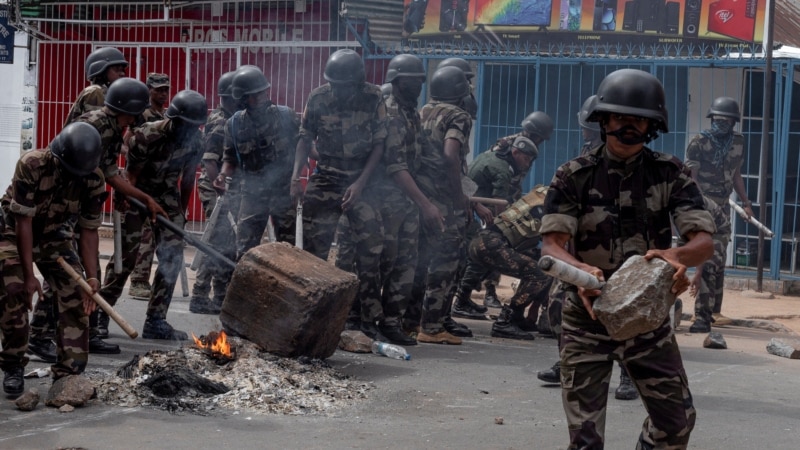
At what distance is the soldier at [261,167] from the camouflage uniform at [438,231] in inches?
45.5

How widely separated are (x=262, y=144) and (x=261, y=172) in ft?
0.75

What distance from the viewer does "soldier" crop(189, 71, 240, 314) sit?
9.80 m

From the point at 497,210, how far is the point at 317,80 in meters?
5.67

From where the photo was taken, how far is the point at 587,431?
4.23 m

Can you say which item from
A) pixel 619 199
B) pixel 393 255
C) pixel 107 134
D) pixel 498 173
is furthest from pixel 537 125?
pixel 619 199

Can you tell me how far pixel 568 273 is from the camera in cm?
391

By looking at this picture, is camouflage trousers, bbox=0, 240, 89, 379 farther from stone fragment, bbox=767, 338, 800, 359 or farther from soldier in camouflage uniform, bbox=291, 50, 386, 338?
stone fragment, bbox=767, 338, 800, 359

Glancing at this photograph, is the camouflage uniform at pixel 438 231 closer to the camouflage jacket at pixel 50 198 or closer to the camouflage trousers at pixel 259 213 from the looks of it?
the camouflage trousers at pixel 259 213

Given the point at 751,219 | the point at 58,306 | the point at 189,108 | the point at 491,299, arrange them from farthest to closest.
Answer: the point at 491,299 < the point at 751,219 < the point at 189,108 < the point at 58,306

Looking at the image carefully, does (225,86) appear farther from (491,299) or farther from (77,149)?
(77,149)

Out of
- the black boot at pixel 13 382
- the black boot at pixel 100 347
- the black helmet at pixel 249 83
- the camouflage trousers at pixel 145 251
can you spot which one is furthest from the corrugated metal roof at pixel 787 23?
the black boot at pixel 13 382

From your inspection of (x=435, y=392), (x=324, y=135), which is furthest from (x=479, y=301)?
(x=435, y=392)

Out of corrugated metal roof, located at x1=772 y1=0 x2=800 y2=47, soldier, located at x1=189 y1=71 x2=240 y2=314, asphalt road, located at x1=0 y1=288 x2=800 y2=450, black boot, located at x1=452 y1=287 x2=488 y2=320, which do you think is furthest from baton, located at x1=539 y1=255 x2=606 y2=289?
corrugated metal roof, located at x1=772 y1=0 x2=800 y2=47

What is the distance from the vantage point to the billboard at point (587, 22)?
13266 mm
